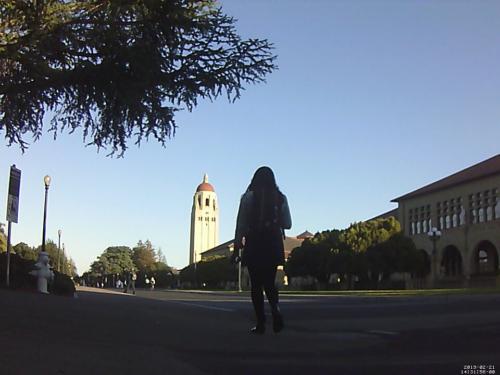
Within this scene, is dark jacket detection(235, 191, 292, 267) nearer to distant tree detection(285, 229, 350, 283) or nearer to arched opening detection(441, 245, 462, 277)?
distant tree detection(285, 229, 350, 283)

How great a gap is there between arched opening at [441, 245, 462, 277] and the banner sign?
75.6m

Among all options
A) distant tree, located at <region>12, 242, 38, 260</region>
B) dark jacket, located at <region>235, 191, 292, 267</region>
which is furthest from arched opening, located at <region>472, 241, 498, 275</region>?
dark jacket, located at <region>235, 191, 292, 267</region>

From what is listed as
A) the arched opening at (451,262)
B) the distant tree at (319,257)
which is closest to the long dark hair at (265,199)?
the distant tree at (319,257)

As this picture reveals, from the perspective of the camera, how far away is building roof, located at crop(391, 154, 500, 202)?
→ 76750 mm

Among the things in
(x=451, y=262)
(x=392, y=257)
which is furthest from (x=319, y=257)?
(x=451, y=262)

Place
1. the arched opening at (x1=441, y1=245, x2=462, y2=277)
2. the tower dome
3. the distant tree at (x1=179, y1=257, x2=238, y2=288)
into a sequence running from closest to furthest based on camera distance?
the arched opening at (x1=441, y1=245, x2=462, y2=277), the distant tree at (x1=179, y1=257, x2=238, y2=288), the tower dome

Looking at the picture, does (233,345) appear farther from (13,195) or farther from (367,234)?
(367,234)

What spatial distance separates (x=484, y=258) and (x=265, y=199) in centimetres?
8088

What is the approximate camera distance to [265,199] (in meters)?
7.51

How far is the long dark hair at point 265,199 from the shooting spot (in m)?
7.45

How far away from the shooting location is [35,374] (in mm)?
4531

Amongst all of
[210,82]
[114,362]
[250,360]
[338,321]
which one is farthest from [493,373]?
[210,82]

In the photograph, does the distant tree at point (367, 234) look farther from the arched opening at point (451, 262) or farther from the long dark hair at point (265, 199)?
the long dark hair at point (265, 199)

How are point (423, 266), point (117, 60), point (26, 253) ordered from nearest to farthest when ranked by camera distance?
1. point (117, 60)
2. point (26, 253)
3. point (423, 266)
